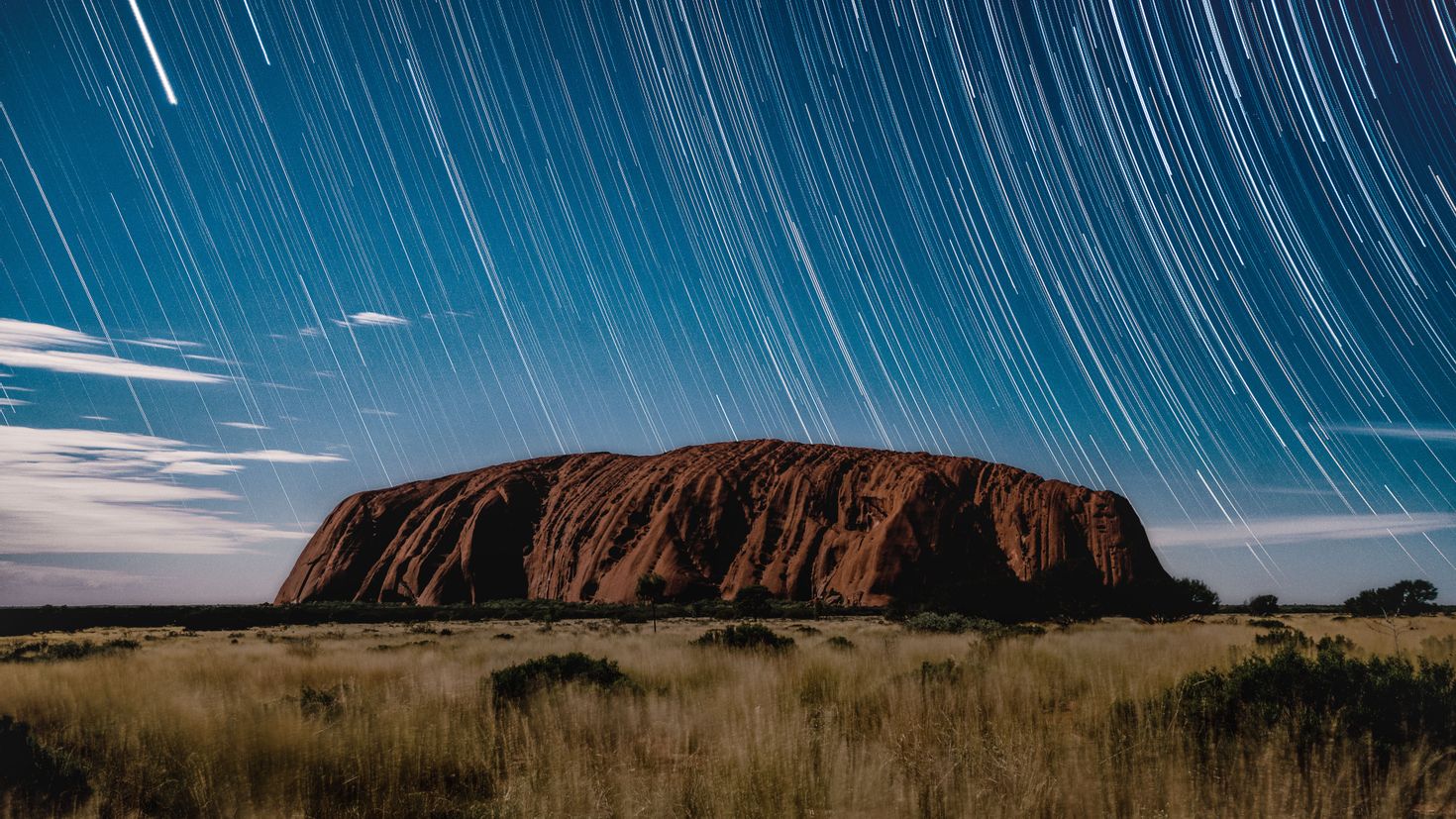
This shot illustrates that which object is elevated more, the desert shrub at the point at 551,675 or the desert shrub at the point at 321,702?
the desert shrub at the point at 551,675

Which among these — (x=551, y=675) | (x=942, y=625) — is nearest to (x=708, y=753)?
(x=551, y=675)

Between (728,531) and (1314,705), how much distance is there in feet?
270

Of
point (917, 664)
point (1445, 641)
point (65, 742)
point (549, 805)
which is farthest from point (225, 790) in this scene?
point (1445, 641)

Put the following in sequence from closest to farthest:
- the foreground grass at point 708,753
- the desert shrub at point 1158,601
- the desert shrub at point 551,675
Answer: the foreground grass at point 708,753, the desert shrub at point 551,675, the desert shrub at point 1158,601

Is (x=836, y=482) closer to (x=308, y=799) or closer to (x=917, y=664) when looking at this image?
(x=917, y=664)

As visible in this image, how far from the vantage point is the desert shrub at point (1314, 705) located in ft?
21.2

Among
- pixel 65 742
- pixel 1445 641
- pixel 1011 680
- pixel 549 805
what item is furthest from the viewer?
pixel 1445 641

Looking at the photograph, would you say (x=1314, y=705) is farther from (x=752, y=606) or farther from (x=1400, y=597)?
(x=1400, y=597)

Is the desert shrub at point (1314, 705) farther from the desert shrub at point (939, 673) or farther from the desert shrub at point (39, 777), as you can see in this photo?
the desert shrub at point (39, 777)

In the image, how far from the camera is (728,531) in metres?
88.4

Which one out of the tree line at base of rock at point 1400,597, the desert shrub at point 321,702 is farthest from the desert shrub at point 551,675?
the tree line at base of rock at point 1400,597

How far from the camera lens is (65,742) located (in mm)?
7527

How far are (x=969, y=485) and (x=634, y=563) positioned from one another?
136 ft

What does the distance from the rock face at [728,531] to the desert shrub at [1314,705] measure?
68.8 metres
